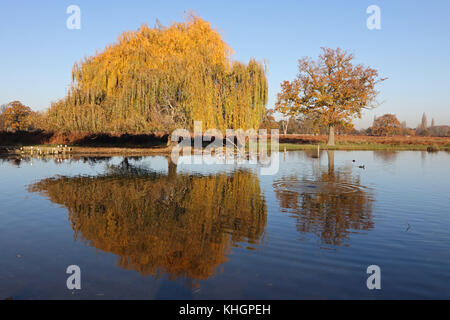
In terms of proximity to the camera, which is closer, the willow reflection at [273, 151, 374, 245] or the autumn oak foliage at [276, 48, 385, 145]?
the willow reflection at [273, 151, 374, 245]

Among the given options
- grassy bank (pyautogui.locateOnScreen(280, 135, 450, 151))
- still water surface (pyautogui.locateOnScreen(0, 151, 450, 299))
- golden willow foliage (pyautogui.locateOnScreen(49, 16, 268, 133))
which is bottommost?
still water surface (pyautogui.locateOnScreen(0, 151, 450, 299))

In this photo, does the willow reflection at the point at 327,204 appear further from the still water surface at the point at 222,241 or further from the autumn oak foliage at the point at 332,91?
the autumn oak foliage at the point at 332,91

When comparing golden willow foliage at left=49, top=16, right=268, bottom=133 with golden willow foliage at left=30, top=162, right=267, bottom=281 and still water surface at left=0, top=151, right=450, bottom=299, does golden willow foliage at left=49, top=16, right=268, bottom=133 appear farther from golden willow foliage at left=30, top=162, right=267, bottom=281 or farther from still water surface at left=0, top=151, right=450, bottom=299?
still water surface at left=0, top=151, right=450, bottom=299

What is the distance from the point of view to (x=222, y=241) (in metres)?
7.52

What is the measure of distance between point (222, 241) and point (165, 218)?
2.45m

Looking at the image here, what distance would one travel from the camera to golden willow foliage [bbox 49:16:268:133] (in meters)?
28.5

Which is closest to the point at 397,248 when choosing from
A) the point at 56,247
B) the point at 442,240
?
the point at 442,240

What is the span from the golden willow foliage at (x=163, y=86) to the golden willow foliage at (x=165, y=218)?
13015 mm

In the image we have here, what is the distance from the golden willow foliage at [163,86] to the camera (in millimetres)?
28484

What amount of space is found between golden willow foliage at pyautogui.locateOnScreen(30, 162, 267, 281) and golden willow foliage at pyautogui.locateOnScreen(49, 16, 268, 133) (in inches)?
512

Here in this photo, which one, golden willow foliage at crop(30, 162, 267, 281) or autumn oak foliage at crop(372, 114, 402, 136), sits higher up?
autumn oak foliage at crop(372, 114, 402, 136)

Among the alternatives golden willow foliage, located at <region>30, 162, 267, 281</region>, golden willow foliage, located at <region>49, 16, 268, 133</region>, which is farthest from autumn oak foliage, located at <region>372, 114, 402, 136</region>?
golden willow foliage, located at <region>30, 162, 267, 281</region>

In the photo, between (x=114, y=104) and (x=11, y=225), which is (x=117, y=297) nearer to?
(x=11, y=225)

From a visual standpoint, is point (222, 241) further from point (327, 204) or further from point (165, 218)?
point (327, 204)
